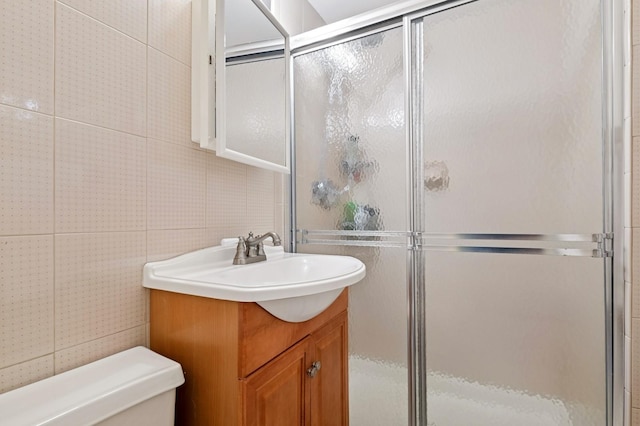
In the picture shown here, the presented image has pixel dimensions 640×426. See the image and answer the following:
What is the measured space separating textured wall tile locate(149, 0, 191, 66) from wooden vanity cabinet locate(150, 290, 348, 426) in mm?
774

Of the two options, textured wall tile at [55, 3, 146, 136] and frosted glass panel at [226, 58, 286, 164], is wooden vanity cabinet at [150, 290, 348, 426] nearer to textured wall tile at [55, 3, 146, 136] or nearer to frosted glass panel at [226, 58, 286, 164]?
textured wall tile at [55, 3, 146, 136]

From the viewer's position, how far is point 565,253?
3.89 ft

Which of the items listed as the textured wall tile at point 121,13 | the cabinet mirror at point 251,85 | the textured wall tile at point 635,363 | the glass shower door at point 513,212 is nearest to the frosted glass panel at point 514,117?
the glass shower door at point 513,212

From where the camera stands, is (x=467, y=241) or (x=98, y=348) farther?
(x=467, y=241)

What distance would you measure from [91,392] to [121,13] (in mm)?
955

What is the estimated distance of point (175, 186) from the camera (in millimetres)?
1063

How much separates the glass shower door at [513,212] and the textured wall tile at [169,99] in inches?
Result: 37.2

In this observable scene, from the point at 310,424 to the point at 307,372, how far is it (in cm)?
18

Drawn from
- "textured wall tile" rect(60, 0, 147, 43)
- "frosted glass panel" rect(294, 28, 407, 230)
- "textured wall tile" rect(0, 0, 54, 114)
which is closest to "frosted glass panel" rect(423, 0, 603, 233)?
"frosted glass panel" rect(294, 28, 407, 230)

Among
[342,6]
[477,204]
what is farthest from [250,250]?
[342,6]

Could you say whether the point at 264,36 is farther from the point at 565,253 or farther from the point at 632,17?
the point at 565,253

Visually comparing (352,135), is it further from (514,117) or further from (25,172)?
(25,172)

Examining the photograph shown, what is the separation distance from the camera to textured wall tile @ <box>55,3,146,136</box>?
77 cm

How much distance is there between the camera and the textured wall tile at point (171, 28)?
99cm
